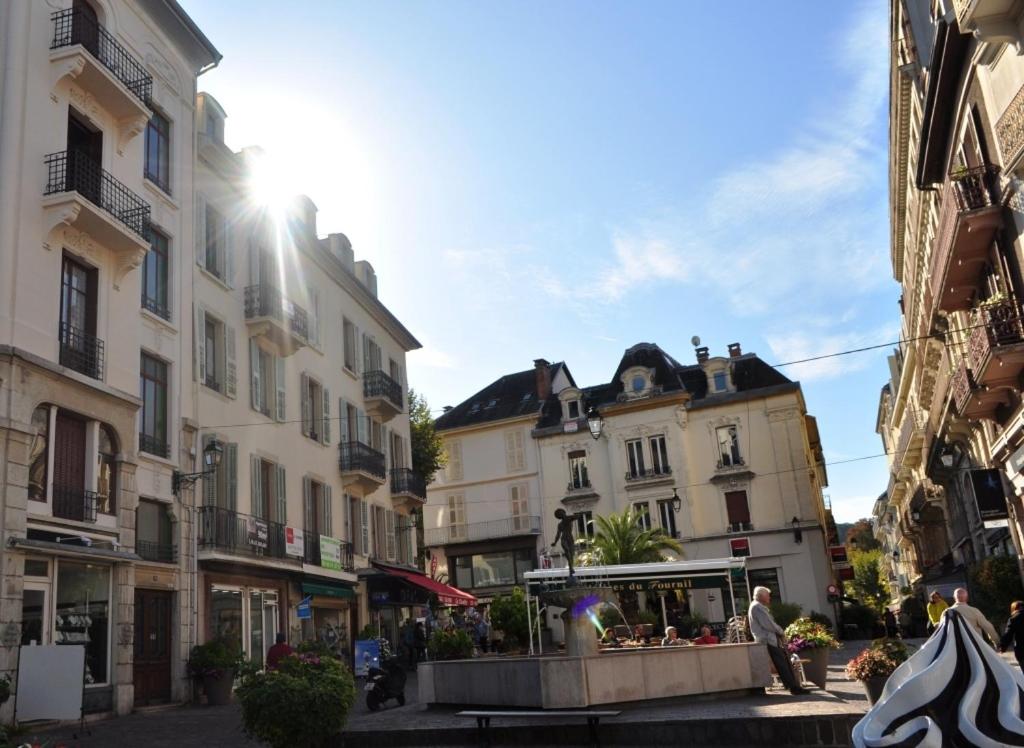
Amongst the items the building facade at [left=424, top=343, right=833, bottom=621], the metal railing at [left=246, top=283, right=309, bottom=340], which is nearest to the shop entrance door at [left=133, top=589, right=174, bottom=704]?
the metal railing at [left=246, top=283, right=309, bottom=340]

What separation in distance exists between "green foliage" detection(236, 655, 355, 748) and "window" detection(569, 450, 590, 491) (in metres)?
37.6

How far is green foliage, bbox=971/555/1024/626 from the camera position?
19.9 meters

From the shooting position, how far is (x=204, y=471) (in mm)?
20094

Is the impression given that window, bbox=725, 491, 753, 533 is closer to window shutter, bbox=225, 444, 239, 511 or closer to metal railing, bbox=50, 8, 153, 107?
window shutter, bbox=225, 444, 239, 511

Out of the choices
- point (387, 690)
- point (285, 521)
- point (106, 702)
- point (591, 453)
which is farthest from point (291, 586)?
point (591, 453)

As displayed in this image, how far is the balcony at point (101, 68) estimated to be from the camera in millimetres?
16906

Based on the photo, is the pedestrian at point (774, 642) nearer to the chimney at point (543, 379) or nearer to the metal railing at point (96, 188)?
the metal railing at point (96, 188)

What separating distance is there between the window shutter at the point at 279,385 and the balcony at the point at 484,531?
939 inches

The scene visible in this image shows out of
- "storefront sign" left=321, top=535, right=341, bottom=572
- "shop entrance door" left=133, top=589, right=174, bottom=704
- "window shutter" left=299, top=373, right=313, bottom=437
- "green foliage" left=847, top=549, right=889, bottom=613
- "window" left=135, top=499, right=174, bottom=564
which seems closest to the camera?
"shop entrance door" left=133, top=589, right=174, bottom=704

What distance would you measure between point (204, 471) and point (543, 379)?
108 ft

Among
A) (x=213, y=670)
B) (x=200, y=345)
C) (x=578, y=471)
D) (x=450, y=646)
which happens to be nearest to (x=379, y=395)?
(x=200, y=345)

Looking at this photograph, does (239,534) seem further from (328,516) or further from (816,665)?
(816,665)

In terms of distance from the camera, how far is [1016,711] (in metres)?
5.14

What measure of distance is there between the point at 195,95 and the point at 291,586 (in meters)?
13.2
